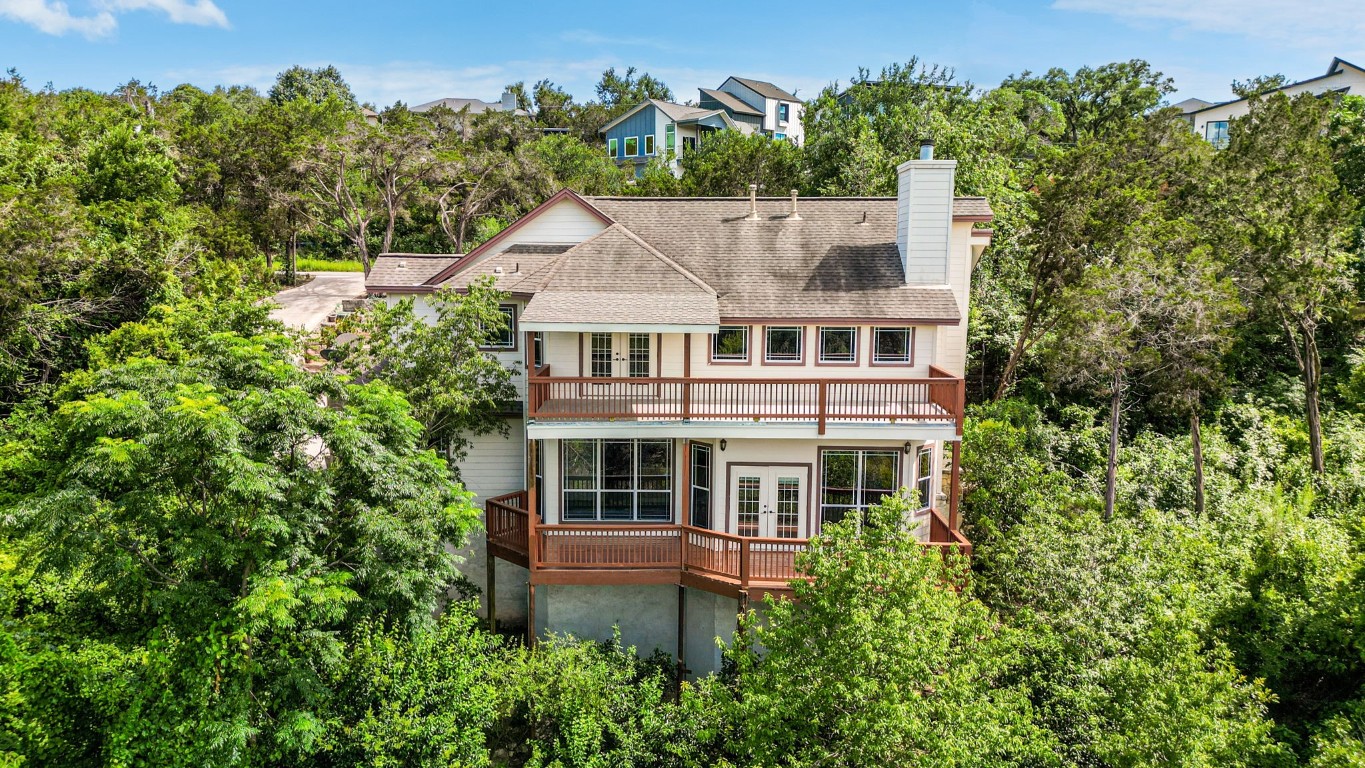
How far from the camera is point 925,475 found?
18.5 metres

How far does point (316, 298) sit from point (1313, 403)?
142ft

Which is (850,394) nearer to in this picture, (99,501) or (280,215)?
(99,501)

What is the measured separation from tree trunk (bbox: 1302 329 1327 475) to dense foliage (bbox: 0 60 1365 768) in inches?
19.6

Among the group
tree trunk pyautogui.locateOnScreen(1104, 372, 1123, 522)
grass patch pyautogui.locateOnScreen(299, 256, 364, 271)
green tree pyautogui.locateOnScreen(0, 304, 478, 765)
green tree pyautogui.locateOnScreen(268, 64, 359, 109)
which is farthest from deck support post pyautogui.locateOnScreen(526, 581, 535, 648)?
green tree pyautogui.locateOnScreen(268, 64, 359, 109)

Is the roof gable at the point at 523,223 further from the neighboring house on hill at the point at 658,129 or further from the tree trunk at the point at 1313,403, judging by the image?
the neighboring house on hill at the point at 658,129

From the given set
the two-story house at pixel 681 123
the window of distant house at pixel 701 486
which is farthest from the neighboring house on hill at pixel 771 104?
the window of distant house at pixel 701 486

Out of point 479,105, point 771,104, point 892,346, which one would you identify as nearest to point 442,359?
point 892,346

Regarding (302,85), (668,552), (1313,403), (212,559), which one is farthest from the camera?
(302,85)

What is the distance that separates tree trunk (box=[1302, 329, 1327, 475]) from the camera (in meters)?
21.2

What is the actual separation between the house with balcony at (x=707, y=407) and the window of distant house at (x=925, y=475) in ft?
0.19

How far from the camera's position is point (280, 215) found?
42594 millimetres

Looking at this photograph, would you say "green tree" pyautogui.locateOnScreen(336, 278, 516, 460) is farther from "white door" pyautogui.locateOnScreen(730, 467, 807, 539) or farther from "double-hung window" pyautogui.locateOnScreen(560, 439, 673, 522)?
"white door" pyautogui.locateOnScreen(730, 467, 807, 539)

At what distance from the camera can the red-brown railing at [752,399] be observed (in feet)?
53.1

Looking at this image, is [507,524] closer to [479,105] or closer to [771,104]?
[771,104]
